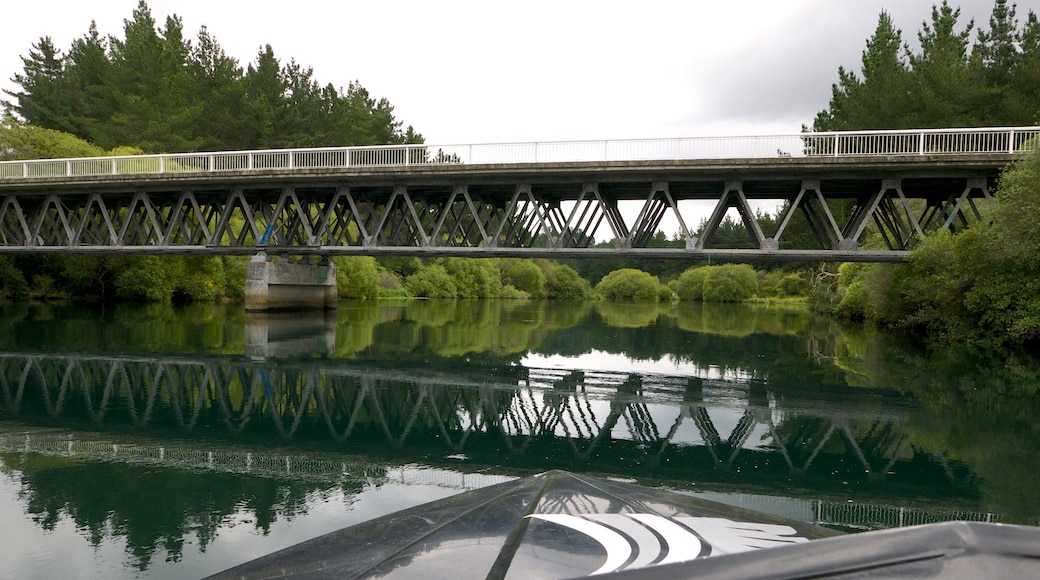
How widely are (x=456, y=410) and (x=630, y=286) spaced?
9182 centimetres

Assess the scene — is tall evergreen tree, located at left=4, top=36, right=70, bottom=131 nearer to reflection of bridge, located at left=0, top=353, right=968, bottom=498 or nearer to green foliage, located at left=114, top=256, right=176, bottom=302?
A: green foliage, located at left=114, top=256, right=176, bottom=302

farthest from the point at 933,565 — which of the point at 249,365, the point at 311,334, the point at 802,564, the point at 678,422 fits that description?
the point at 311,334

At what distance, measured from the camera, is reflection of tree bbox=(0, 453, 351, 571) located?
16.4ft

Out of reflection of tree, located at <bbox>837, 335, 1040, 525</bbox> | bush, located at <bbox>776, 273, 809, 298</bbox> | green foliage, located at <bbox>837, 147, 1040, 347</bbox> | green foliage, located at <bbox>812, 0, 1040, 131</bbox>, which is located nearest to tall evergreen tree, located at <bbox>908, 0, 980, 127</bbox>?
green foliage, located at <bbox>812, 0, 1040, 131</bbox>

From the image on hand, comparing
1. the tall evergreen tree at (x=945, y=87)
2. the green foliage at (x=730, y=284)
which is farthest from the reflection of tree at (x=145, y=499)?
the green foliage at (x=730, y=284)

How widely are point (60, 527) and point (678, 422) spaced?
782 cm

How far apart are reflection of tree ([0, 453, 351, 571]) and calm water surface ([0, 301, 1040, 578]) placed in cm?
3

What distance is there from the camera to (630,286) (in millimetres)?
100750

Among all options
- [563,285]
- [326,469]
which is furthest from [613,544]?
[563,285]

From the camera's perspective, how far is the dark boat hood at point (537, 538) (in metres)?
2.29

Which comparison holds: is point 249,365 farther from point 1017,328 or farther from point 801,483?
point 1017,328

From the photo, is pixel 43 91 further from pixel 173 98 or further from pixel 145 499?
pixel 145 499

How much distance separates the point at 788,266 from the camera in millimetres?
84000

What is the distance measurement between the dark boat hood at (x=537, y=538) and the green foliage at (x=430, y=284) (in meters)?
66.6
